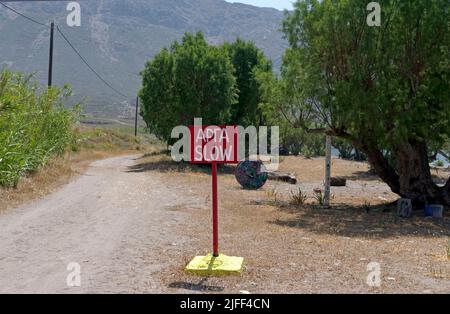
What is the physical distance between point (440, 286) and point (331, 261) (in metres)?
1.87

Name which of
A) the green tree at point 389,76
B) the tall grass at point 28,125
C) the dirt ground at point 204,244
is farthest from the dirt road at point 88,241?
the green tree at point 389,76

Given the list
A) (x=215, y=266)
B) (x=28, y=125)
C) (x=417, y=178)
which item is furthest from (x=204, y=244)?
(x=28, y=125)

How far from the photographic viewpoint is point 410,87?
13.7 m

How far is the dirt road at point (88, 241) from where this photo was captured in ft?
21.1

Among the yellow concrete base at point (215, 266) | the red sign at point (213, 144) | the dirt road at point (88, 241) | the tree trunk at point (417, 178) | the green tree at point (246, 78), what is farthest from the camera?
the green tree at point (246, 78)

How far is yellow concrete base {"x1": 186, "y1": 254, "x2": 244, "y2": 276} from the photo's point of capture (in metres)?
6.94

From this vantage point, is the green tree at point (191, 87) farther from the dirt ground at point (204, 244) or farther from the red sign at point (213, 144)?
the red sign at point (213, 144)

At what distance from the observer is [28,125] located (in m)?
17.0

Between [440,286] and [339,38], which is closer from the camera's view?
[440,286]

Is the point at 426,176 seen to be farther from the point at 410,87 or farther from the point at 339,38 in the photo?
the point at 339,38

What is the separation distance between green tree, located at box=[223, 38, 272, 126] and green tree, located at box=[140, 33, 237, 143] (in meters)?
2.73

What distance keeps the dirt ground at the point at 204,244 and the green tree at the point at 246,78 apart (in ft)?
63.9

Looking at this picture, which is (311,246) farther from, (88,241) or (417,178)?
(417,178)
